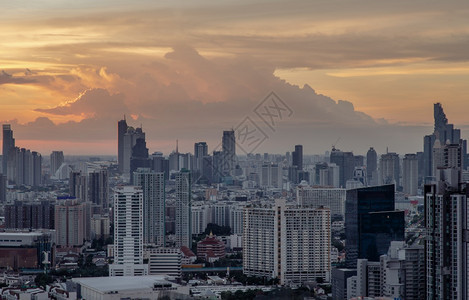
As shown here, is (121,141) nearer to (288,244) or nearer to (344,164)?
(344,164)

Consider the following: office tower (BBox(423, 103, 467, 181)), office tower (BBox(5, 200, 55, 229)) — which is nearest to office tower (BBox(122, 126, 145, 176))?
office tower (BBox(5, 200, 55, 229))

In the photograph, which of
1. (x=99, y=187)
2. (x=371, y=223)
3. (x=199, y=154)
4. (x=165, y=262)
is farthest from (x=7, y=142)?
(x=371, y=223)

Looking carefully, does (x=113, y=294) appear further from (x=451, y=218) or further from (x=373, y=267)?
(x=451, y=218)

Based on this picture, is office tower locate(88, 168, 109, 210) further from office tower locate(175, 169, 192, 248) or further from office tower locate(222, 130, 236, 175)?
office tower locate(175, 169, 192, 248)

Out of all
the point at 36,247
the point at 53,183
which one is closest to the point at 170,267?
the point at 36,247

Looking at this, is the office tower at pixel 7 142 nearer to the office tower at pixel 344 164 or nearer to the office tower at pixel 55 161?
the office tower at pixel 55 161

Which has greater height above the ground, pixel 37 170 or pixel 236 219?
pixel 37 170
